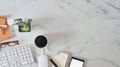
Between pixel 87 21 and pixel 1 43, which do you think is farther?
pixel 87 21

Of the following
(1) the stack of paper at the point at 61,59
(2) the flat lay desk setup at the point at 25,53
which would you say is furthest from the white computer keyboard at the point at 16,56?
(1) the stack of paper at the point at 61,59

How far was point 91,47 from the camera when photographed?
1102 millimetres

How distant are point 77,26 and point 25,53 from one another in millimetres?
313

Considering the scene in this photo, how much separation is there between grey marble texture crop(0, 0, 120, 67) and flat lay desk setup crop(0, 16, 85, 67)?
0.07 feet

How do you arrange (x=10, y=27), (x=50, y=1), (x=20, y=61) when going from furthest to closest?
1. (x=50, y=1)
2. (x=10, y=27)
3. (x=20, y=61)

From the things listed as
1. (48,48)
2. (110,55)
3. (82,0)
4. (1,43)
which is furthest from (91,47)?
(1,43)

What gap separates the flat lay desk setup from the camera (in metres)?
1.01

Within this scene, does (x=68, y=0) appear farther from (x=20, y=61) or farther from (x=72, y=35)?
(x=20, y=61)

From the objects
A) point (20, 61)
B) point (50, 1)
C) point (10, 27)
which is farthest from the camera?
point (50, 1)

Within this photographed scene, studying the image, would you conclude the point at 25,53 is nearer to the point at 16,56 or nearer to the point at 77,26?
the point at 16,56

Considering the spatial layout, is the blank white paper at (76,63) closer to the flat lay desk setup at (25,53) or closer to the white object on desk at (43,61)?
the flat lay desk setup at (25,53)

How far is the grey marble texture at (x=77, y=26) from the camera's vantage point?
1082 millimetres

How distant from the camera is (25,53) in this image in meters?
1.03

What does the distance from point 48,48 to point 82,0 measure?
38 centimetres
